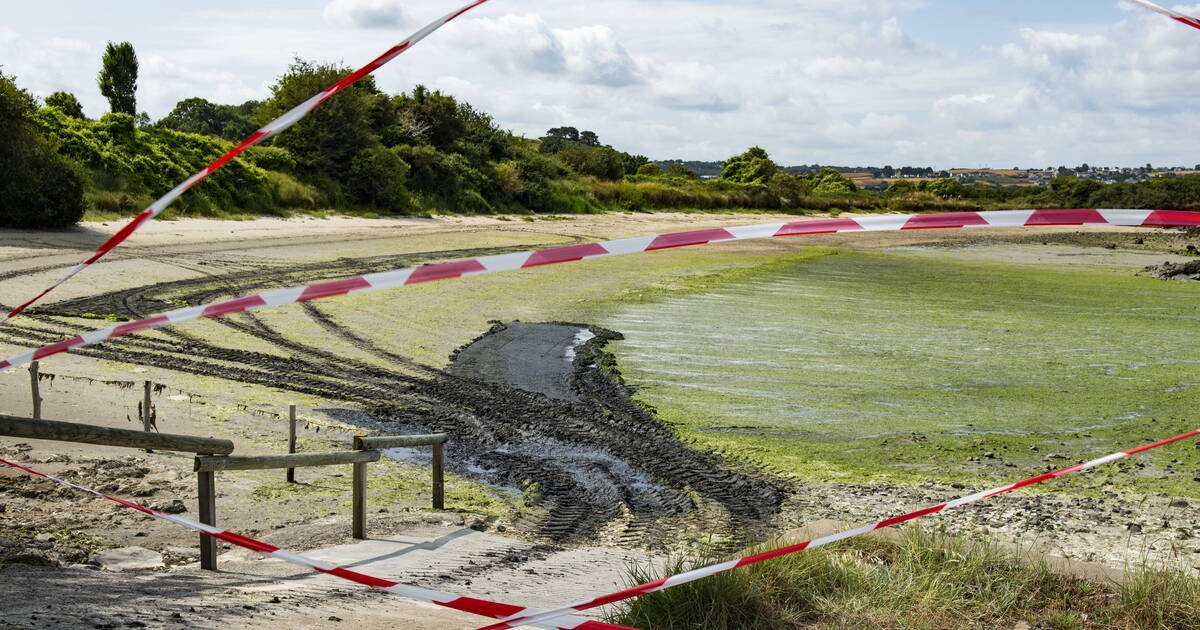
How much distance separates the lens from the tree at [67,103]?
27.6 meters

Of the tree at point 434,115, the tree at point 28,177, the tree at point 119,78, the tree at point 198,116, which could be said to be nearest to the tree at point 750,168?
the tree at point 434,115

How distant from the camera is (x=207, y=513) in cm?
482

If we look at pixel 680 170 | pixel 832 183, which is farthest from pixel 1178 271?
pixel 832 183

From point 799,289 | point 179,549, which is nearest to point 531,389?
point 179,549

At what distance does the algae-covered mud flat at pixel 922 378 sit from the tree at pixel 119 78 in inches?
857

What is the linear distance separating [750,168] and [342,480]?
56544mm

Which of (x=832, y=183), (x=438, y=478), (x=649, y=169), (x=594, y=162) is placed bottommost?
(x=438, y=478)

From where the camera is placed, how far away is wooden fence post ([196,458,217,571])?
464 cm

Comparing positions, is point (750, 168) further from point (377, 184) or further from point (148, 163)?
point (148, 163)

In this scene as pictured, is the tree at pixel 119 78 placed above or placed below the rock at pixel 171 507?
above

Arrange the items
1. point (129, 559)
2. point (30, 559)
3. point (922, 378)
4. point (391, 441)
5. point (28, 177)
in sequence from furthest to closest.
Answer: point (28, 177) < point (922, 378) < point (391, 441) < point (129, 559) < point (30, 559)

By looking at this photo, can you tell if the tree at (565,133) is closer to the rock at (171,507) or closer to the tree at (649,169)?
the tree at (649,169)

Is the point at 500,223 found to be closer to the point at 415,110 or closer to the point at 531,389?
the point at 415,110

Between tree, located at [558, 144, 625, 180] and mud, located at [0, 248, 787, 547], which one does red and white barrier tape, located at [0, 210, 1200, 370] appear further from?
tree, located at [558, 144, 625, 180]
